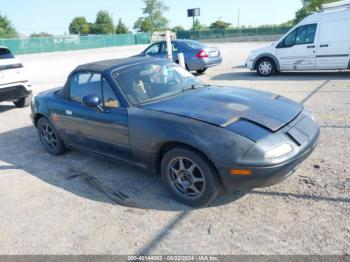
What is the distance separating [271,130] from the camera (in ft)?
10.0

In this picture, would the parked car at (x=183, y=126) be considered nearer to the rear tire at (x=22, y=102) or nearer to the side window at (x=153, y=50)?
the rear tire at (x=22, y=102)

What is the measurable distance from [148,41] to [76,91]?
194ft

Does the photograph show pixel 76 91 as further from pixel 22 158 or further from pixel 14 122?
pixel 14 122

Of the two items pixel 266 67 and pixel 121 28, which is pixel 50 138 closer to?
pixel 266 67

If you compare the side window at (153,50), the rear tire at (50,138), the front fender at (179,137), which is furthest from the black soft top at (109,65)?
the side window at (153,50)

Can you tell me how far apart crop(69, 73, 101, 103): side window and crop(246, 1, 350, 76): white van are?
8175mm

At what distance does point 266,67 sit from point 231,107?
8.41 m

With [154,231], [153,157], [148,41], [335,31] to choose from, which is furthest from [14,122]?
[148,41]

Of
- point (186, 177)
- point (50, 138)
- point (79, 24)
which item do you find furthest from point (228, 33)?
point (186, 177)

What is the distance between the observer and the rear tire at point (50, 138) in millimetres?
5133

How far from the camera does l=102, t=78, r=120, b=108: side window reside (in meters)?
3.86

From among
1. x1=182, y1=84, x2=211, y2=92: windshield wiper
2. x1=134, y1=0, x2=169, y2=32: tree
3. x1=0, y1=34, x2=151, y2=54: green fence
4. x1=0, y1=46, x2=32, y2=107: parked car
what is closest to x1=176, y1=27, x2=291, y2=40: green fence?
x1=0, y1=34, x2=151, y2=54: green fence

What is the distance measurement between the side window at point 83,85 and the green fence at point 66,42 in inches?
1726

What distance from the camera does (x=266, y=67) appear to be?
11.2m
